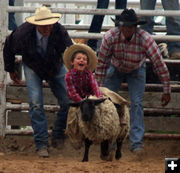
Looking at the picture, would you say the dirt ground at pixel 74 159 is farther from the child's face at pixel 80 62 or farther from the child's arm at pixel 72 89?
the child's face at pixel 80 62

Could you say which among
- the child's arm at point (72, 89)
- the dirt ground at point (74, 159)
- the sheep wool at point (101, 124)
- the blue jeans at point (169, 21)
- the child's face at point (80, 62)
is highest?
the blue jeans at point (169, 21)

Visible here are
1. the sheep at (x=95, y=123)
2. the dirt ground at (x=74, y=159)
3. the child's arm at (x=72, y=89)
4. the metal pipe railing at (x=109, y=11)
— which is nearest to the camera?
the dirt ground at (x=74, y=159)

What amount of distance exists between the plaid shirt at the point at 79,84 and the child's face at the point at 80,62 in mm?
61

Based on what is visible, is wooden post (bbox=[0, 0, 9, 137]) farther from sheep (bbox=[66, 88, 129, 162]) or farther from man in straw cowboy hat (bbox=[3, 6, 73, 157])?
sheep (bbox=[66, 88, 129, 162])

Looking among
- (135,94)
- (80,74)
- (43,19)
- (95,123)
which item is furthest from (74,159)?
(43,19)

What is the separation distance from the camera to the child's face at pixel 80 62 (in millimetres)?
8141

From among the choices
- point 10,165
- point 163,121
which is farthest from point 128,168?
point 163,121

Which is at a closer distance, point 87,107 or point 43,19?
point 87,107

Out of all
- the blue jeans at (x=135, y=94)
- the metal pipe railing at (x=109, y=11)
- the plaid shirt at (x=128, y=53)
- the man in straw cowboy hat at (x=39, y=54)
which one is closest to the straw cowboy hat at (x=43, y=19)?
the man in straw cowboy hat at (x=39, y=54)

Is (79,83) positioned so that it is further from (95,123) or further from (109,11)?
(109,11)

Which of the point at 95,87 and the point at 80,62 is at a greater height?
the point at 80,62

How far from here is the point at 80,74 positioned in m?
8.16

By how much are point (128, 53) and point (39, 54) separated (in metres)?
1.14

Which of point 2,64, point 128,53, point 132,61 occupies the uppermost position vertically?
point 128,53
